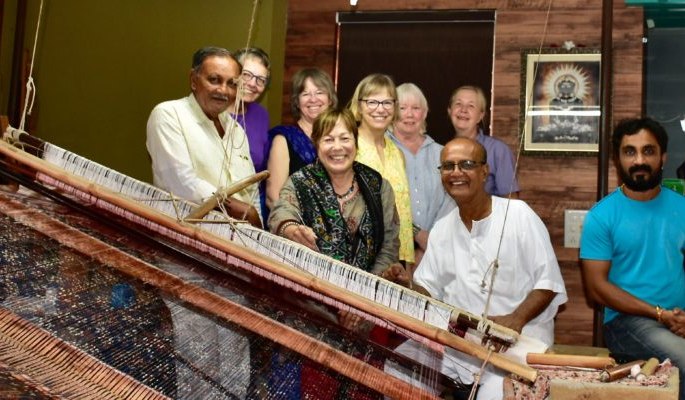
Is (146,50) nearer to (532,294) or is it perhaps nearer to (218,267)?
(532,294)

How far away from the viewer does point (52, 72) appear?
3.81 metres

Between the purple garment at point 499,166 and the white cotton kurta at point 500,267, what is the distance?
0.84m

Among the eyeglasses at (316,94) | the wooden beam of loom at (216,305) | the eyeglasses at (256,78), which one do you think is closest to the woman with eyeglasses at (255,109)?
the eyeglasses at (256,78)

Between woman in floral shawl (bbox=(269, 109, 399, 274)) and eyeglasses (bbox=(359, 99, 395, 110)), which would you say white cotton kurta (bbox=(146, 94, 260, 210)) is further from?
eyeglasses (bbox=(359, 99, 395, 110))

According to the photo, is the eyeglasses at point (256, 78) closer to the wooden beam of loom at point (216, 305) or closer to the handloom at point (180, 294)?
the handloom at point (180, 294)

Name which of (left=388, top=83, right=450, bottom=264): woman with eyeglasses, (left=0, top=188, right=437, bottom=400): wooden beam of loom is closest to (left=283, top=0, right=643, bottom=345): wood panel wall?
(left=388, top=83, right=450, bottom=264): woman with eyeglasses

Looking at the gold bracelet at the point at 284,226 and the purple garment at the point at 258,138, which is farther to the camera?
the purple garment at the point at 258,138

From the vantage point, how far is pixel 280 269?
4.09 ft

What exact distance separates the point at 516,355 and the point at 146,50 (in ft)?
9.89

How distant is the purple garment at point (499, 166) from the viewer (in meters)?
3.21

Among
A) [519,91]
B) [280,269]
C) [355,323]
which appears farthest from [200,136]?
[519,91]

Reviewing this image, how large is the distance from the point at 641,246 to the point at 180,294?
1.80 meters

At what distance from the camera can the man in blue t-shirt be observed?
8.48 feet

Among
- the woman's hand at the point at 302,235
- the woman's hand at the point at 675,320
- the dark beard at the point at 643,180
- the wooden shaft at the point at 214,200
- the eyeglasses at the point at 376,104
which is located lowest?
the woman's hand at the point at 675,320
